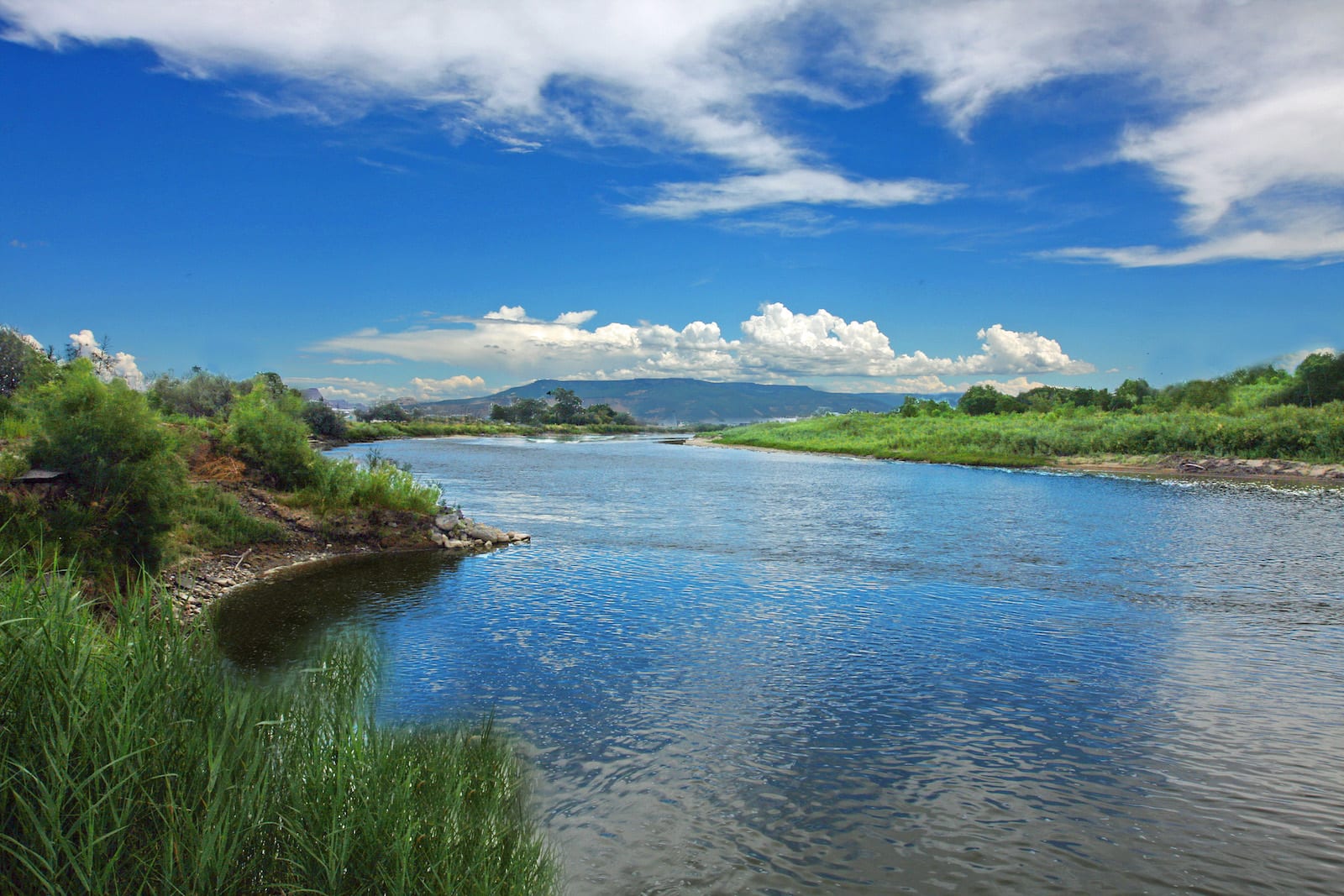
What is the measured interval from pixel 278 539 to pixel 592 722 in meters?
→ 14.8

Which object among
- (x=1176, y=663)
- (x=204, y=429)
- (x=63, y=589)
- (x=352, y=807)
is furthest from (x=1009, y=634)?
(x=204, y=429)

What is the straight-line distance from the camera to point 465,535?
77.9ft


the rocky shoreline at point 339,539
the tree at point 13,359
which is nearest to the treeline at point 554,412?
the tree at point 13,359

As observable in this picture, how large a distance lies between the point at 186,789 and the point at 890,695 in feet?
29.6

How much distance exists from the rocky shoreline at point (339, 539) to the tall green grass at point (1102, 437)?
49.4 metres

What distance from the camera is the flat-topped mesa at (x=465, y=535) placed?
2302cm

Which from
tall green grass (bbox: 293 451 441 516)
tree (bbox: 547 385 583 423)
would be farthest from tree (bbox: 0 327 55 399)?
tree (bbox: 547 385 583 423)

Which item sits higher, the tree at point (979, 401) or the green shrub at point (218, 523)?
the tree at point (979, 401)

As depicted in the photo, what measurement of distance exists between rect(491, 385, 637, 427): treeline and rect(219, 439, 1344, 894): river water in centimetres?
15108

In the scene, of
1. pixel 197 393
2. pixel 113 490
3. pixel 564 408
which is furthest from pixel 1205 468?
pixel 564 408

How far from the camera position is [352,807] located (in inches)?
204

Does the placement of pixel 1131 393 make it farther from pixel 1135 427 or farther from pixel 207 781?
pixel 207 781

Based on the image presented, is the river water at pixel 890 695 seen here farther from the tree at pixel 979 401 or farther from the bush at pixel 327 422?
the tree at pixel 979 401

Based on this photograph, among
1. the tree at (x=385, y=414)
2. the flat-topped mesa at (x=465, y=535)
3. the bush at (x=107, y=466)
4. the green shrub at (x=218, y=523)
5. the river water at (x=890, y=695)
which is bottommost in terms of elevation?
the river water at (x=890, y=695)
